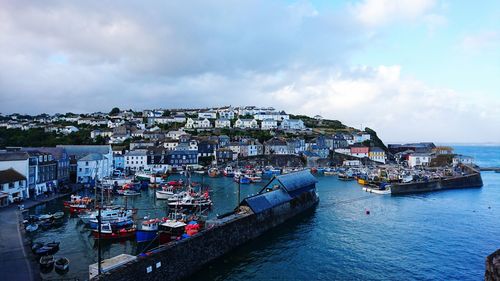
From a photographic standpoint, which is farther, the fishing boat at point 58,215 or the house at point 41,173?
the house at point 41,173

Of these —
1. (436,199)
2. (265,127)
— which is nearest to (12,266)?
(436,199)

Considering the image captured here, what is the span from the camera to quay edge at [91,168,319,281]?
600 inches

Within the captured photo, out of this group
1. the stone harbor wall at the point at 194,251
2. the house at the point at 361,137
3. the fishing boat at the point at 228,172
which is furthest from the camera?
the house at the point at 361,137

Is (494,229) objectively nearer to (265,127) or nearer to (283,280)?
(283,280)

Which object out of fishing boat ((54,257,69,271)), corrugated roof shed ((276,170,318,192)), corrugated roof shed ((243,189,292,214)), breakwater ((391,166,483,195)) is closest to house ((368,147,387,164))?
breakwater ((391,166,483,195))

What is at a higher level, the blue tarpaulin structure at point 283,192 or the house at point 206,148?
the house at point 206,148

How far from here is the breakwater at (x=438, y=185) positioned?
47969mm

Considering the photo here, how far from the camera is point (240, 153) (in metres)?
79.5

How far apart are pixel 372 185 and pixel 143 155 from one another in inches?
1755

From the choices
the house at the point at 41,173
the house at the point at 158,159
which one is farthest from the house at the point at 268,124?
the house at the point at 41,173

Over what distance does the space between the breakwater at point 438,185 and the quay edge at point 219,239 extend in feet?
66.7

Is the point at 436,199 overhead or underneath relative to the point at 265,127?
underneath

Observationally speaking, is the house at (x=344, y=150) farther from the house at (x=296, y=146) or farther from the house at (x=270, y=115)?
the house at (x=270, y=115)

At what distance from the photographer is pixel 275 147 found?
8431 cm
